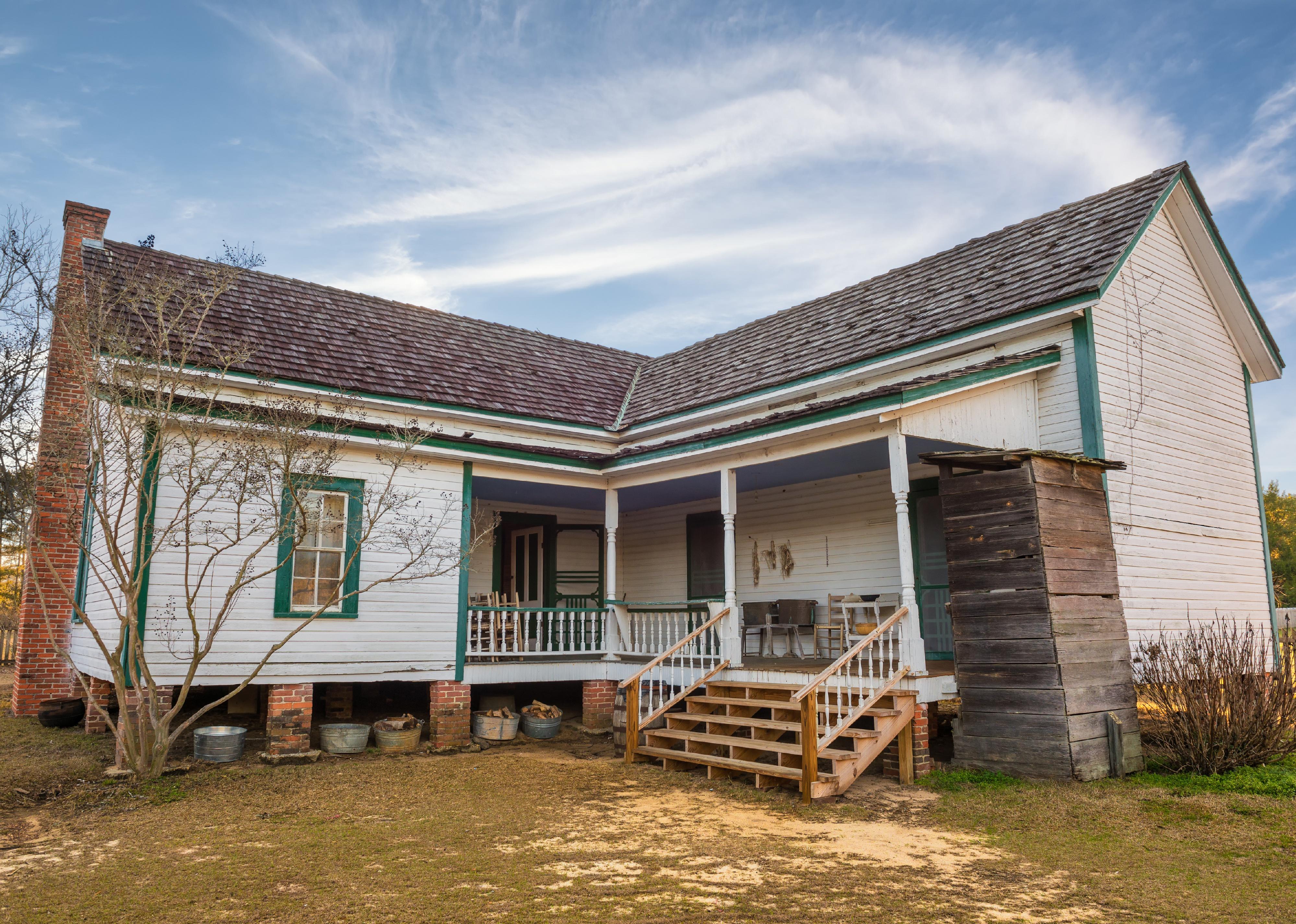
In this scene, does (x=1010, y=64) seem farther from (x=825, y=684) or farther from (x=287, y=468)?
(x=287, y=468)

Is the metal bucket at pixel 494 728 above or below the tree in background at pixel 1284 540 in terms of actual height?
below

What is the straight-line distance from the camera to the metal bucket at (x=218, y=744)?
905 cm

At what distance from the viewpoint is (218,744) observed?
9055 mm

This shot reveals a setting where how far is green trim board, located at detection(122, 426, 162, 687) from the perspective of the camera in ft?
28.0

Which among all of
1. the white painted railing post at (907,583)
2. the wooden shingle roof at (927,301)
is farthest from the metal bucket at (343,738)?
the wooden shingle roof at (927,301)

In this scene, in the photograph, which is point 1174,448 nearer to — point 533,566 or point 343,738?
point 533,566

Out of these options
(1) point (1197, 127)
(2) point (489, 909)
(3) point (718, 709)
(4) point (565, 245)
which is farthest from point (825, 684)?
(4) point (565, 245)

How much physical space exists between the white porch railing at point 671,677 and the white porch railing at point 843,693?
5.08ft

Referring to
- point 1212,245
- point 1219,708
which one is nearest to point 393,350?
point 1219,708

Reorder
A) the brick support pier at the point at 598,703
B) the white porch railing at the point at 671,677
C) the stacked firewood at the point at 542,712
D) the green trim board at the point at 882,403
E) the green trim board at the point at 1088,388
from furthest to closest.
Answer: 1. the brick support pier at the point at 598,703
2. the stacked firewood at the point at 542,712
3. the white porch railing at the point at 671,677
4. the green trim board at the point at 1088,388
5. the green trim board at the point at 882,403

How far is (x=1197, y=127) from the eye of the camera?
17328mm

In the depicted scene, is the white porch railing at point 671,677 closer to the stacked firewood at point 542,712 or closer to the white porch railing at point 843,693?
the stacked firewood at point 542,712

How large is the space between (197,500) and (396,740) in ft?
11.8

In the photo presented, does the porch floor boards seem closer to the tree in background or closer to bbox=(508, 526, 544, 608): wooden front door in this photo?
bbox=(508, 526, 544, 608): wooden front door
